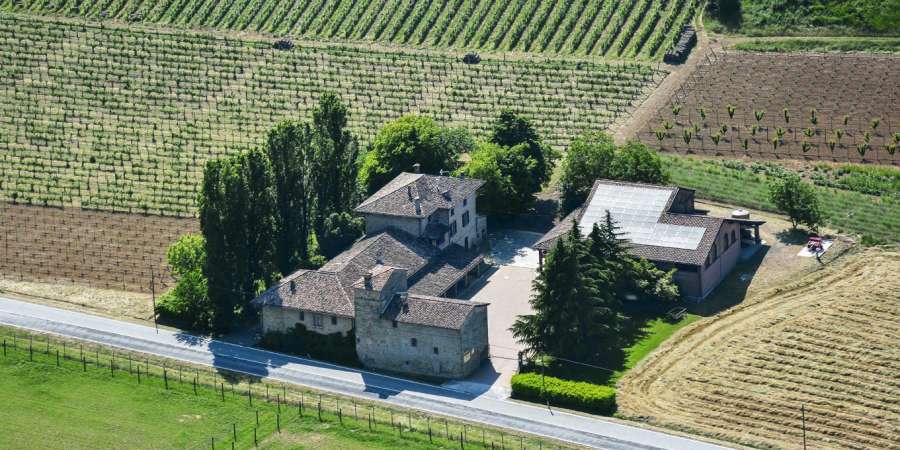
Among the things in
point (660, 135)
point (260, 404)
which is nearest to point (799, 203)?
point (660, 135)

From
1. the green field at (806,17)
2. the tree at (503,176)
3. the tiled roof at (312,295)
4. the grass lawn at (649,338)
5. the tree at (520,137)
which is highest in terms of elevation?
the green field at (806,17)

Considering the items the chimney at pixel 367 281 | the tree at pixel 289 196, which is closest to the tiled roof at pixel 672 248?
the chimney at pixel 367 281

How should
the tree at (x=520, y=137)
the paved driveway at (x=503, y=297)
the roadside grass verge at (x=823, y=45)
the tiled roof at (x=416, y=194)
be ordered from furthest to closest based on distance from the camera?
the roadside grass verge at (x=823, y=45)
the tree at (x=520, y=137)
the tiled roof at (x=416, y=194)
the paved driveway at (x=503, y=297)

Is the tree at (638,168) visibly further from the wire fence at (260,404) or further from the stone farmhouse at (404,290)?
the wire fence at (260,404)

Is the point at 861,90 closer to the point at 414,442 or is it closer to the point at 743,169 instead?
the point at 743,169

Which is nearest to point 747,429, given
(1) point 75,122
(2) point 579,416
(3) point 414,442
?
(2) point 579,416

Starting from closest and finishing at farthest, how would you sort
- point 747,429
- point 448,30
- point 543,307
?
point 747,429 < point 543,307 < point 448,30
